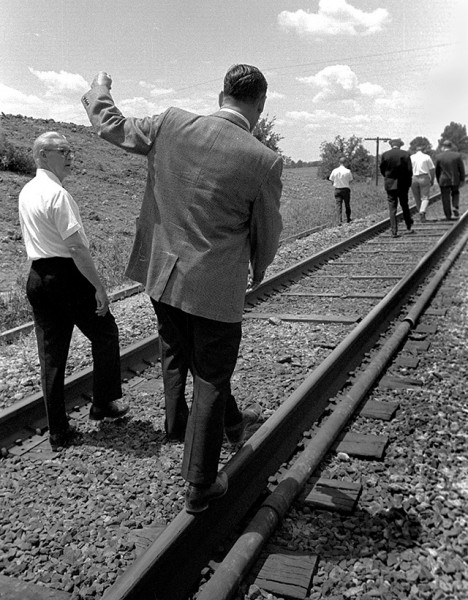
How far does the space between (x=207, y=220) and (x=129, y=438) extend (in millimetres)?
1841

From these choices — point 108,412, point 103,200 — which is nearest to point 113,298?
point 108,412

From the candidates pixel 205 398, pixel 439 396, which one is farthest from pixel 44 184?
pixel 439 396

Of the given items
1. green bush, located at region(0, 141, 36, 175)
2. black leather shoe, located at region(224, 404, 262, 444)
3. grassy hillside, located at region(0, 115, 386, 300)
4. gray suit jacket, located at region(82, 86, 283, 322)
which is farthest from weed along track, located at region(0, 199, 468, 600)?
green bush, located at region(0, 141, 36, 175)

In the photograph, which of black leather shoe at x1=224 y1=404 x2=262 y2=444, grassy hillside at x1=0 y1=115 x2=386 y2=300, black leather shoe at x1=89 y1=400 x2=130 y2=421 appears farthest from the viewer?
grassy hillside at x1=0 y1=115 x2=386 y2=300

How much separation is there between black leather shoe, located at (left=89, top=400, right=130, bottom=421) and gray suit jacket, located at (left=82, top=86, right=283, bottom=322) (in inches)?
59.8

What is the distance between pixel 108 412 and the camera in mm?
4098

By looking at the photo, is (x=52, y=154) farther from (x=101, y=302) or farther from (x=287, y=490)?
(x=287, y=490)

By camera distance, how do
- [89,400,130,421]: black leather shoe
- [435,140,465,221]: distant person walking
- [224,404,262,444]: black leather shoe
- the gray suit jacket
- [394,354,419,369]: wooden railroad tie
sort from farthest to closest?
[435,140,465,221]: distant person walking < [394,354,419,369]: wooden railroad tie < [89,400,130,421]: black leather shoe < [224,404,262,444]: black leather shoe < the gray suit jacket

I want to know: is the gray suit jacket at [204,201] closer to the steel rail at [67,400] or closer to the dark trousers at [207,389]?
the dark trousers at [207,389]

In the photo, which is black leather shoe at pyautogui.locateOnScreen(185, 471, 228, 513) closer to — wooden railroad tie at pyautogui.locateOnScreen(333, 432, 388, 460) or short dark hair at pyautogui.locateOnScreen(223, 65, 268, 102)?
wooden railroad tie at pyautogui.locateOnScreen(333, 432, 388, 460)

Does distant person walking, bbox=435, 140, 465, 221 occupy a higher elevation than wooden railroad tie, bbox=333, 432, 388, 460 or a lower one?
higher

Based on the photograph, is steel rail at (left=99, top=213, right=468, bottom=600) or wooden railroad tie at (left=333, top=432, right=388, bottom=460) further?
wooden railroad tie at (left=333, top=432, right=388, bottom=460)

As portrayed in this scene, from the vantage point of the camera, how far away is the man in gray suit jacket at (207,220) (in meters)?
2.65

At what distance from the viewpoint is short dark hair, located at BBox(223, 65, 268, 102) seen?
2697mm
